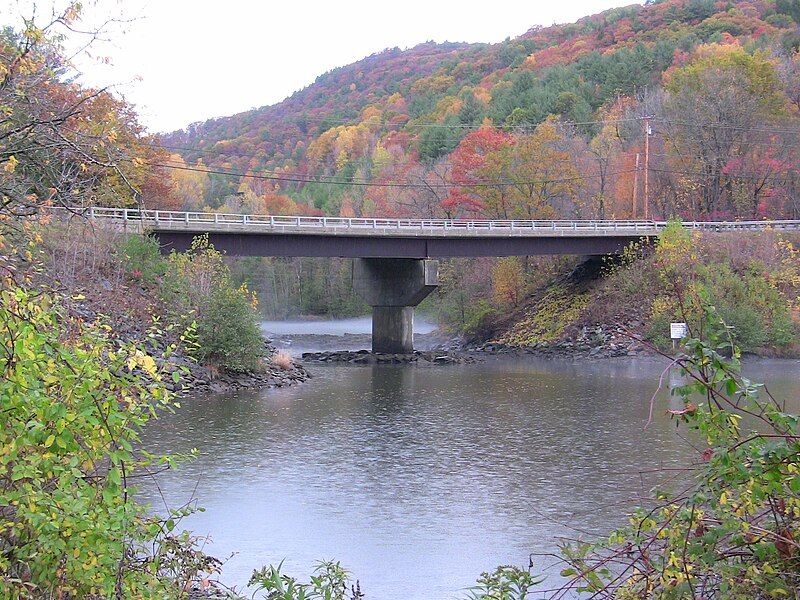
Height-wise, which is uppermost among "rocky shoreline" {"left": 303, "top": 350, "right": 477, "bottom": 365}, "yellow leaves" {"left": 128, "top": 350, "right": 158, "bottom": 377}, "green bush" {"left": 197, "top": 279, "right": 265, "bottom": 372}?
"yellow leaves" {"left": 128, "top": 350, "right": 158, "bottom": 377}

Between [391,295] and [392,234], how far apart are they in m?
5.84

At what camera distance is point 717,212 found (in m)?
64.2

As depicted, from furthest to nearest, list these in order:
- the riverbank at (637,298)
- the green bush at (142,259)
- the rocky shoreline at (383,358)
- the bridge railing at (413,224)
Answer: the rocky shoreline at (383,358), the riverbank at (637,298), the bridge railing at (413,224), the green bush at (142,259)

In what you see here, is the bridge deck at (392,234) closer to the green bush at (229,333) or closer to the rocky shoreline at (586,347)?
the rocky shoreline at (586,347)

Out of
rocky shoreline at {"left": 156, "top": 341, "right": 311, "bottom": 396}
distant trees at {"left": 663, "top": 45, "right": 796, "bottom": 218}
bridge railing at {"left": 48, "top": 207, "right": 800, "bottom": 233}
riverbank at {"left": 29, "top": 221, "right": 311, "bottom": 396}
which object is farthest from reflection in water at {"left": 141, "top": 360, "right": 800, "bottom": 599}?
distant trees at {"left": 663, "top": 45, "right": 796, "bottom": 218}

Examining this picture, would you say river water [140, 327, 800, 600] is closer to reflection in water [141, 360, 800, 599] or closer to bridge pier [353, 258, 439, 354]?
reflection in water [141, 360, 800, 599]

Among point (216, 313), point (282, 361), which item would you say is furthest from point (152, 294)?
point (282, 361)

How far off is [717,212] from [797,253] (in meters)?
11.4

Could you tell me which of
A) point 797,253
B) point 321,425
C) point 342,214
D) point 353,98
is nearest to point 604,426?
point 321,425

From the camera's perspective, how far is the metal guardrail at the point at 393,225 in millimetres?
44031

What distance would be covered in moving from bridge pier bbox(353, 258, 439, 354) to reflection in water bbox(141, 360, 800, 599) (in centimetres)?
1832

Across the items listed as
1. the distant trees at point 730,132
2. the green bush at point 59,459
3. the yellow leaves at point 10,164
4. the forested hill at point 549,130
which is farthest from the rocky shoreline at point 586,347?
the yellow leaves at point 10,164

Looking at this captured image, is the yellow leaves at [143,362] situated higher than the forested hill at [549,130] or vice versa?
the forested hill at [549,130]

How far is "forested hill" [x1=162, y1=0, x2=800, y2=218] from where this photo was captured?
62969mm
